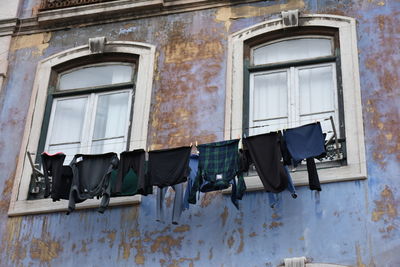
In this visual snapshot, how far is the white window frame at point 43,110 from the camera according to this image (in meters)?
12.2

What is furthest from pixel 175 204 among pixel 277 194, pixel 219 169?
pixel 277 194

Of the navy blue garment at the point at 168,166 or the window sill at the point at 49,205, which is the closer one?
the navy blue garment at the point at 168,166

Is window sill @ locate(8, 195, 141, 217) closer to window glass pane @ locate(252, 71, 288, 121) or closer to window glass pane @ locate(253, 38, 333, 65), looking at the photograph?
window glass pane @ locate(252, 71, 288, 121)

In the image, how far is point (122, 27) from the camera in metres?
14.1

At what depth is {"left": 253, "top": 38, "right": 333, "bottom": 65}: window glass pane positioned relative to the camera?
1294cm

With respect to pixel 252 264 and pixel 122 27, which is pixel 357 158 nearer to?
pixel 252 264

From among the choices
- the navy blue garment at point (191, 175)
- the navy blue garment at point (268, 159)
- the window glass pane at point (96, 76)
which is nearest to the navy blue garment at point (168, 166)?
the navy blue garment at point (191, 175)

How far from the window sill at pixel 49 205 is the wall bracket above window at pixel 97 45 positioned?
2941 millimetres

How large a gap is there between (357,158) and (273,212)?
4.64ft

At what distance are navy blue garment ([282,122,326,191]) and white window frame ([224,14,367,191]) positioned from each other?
1.33ft

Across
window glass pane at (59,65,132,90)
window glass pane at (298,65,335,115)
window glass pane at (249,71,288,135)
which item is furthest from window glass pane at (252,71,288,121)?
window glass pane at (59,65,132,90)

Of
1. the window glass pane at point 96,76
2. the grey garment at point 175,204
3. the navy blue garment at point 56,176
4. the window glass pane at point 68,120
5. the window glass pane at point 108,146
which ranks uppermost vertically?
the window glass pane at point 96,76

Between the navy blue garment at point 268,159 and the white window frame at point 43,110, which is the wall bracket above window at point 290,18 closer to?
the white window frame at point 43,110

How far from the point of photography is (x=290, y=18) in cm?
1301
